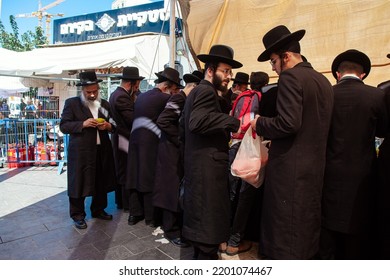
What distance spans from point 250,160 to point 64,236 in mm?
2593

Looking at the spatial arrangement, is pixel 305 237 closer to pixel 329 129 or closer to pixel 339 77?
A: pixel 329 129

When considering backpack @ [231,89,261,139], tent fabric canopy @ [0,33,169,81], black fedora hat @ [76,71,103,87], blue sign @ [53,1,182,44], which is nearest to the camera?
backpack @ [231,89,261,139]

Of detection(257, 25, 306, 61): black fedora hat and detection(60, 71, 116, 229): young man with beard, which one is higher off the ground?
detection(257, 25, 306, 61): black fedora hat

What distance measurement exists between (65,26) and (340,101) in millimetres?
11844

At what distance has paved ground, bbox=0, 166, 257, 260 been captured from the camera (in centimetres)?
325

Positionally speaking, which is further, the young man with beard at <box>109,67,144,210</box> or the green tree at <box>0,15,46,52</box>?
the green tree at <box>0,15,46,52</box>

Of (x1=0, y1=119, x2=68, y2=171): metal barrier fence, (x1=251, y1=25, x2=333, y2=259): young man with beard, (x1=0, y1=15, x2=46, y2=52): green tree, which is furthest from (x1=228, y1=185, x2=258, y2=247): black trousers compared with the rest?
(x1=0, y1=15, x2=46, y2=52): green tree

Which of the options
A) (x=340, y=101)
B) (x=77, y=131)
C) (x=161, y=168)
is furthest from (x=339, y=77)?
(x=77, y=131)

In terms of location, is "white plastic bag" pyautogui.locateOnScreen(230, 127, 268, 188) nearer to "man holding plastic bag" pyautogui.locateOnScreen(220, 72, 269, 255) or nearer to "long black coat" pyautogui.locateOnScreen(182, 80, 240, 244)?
"man holding plastic bag" pyautogui.locateOnScreen(220, 72, 269, 255)

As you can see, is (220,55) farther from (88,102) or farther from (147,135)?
(88,102)

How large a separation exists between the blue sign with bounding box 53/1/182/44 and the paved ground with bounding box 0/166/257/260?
23.4ft

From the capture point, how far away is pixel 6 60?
353 inches

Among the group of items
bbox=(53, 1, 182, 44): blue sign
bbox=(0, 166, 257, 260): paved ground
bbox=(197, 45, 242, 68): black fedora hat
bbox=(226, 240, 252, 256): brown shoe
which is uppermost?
bbox=(53, 1, 182, 44): blue sign

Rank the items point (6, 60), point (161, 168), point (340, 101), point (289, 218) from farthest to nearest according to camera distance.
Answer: point (6, 60)
point (161, 168)
point (340, 101)
point (289, 218)
